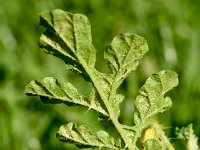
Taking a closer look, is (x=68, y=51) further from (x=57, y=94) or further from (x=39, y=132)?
(x=39, y=132)

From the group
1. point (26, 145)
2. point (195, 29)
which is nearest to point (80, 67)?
point (26, 145)

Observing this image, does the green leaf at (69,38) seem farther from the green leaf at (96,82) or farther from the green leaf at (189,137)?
the green leaf at (189,137)

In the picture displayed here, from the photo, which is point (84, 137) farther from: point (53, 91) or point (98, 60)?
point (98, 60)

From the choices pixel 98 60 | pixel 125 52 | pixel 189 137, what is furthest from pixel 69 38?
pixel 98 60

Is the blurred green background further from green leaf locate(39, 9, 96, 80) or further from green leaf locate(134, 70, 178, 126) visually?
green leaf locate(39, 9, 96, 80)

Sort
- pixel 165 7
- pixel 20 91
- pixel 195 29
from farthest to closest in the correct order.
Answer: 1. pixel 165 7
2. pixel 195 29
3. pixel 20 91

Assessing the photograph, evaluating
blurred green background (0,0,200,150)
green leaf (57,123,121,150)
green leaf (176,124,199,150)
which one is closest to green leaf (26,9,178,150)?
green leaf (57,123,121,150)
